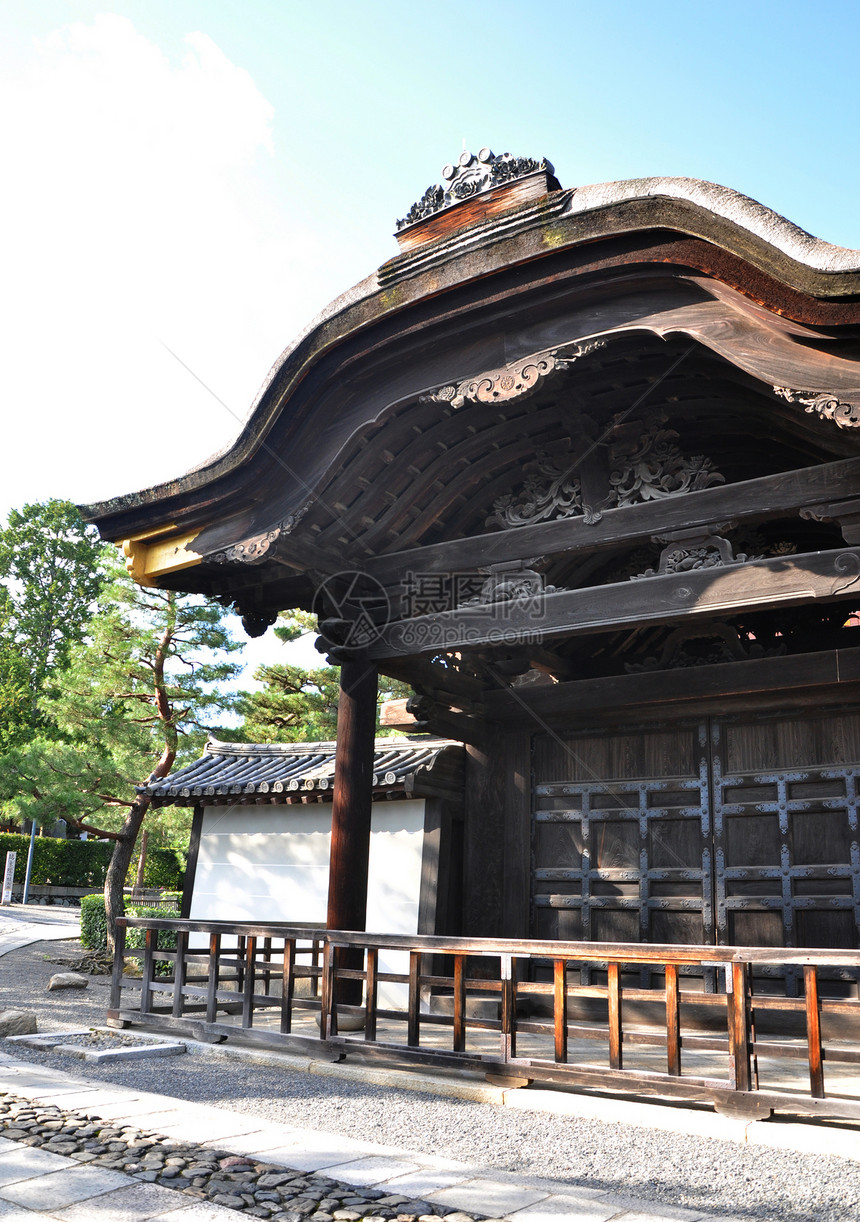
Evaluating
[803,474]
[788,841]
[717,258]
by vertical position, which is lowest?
[788,841]

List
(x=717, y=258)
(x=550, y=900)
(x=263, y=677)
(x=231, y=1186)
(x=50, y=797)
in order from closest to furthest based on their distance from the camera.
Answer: (x=231, y=1186) < (x=717, y=258) < (x=550, y=900) < (x=50, y=797) < (x=263, y=677)

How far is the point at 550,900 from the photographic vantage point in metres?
7.75

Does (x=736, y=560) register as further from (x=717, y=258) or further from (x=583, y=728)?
(x=583, y=728)

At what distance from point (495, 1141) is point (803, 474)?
3.64 meters

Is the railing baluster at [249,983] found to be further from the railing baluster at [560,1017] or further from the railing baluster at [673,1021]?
the railing baluster at [673,1021]

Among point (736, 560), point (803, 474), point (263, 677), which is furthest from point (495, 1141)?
point (263, 677)

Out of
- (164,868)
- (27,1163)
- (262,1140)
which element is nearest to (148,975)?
(262,1140)

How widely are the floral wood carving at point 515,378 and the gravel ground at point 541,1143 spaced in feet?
12.4

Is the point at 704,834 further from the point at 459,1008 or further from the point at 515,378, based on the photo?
the point at 515,378

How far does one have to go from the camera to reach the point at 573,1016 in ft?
24.6

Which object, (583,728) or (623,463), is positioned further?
(583,728)

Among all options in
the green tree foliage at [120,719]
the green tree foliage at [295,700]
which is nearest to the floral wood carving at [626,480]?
the green tree foliage at [120,719]

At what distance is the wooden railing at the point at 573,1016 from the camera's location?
14.0 ft

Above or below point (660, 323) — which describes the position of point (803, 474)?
below
